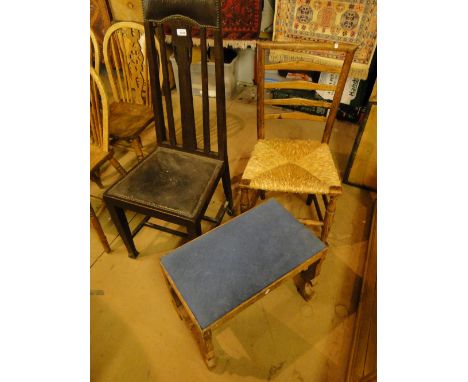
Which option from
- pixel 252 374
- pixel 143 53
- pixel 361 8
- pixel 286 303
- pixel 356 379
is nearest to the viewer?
pixel 356 379

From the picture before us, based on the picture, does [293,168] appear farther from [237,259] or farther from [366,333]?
[366,333]

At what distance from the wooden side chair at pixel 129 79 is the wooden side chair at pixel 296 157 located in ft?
2.67

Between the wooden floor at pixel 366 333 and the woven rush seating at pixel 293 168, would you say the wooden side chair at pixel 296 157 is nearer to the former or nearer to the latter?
the woven rush seating at pixel 293 168

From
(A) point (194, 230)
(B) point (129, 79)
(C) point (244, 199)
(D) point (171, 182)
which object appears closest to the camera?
(A) point (194, 230)

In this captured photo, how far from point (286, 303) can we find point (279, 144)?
85cm

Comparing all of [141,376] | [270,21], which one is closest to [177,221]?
[141,376]

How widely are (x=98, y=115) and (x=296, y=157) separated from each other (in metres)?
1.11

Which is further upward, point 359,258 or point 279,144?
point 279,144

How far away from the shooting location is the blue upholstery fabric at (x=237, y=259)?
3.38ft

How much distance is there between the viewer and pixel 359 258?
66.7 inches

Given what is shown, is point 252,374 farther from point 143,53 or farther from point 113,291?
point 143,53

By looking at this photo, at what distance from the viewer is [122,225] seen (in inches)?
58.8

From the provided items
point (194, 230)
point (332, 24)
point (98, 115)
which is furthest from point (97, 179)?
point (332, 24)

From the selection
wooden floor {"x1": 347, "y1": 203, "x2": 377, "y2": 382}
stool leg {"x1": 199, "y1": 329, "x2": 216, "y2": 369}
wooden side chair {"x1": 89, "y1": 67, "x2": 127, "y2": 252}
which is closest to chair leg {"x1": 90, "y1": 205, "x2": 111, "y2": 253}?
wooden side chair {"x1": 89, "y1": 67, "x2": 127, "y2": 252}
